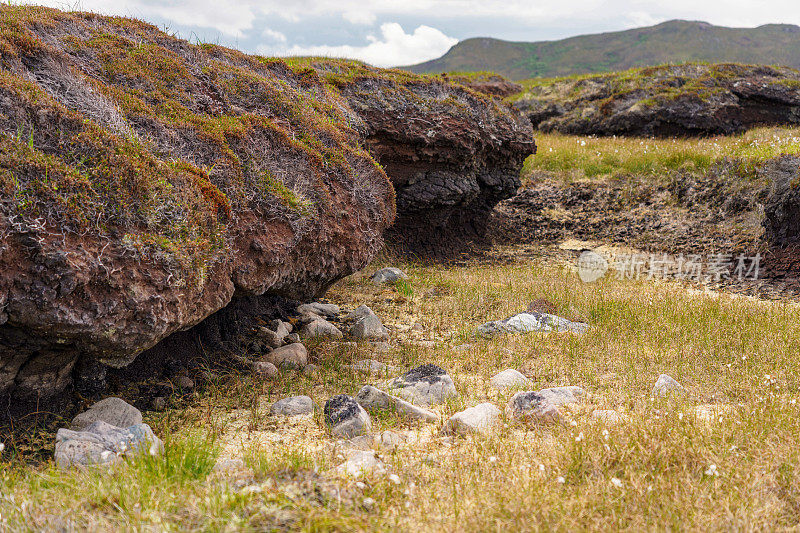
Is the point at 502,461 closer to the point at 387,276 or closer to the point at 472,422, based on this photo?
the point at 472,422

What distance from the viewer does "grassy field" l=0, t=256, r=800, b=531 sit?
119 inches

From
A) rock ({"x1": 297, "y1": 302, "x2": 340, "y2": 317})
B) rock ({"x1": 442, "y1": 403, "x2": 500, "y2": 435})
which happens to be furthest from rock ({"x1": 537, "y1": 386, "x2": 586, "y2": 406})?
rock ({"x1": 297, "y1": 302, "x2": 340, "y2": 317})

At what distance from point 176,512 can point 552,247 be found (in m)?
12.1

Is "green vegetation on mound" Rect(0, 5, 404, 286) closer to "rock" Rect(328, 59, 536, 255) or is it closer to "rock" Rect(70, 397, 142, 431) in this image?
"rock" Rect(70, 397, 142, 431)

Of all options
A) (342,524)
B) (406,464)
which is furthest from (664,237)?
(342,524)

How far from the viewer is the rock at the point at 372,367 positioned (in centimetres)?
613

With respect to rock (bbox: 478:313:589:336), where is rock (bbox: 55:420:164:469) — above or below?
above

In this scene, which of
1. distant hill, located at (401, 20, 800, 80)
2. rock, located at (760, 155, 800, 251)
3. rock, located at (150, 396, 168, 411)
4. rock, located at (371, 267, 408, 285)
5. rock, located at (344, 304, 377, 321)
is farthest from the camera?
distant hill, located at (401, 20, 800, 80)

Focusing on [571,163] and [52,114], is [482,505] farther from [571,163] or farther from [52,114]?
[571,163]

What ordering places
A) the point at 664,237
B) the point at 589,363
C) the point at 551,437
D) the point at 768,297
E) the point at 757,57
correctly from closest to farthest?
the point at 551,437, the point at 589,363, the point at 768,297, the point at 664,237, the point at 757,57

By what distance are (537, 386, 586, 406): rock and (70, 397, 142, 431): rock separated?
356 centimetres

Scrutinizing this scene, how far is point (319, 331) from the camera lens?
24.7ft

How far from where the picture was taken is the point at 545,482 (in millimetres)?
3480

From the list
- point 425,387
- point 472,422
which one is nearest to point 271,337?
point 425,387
